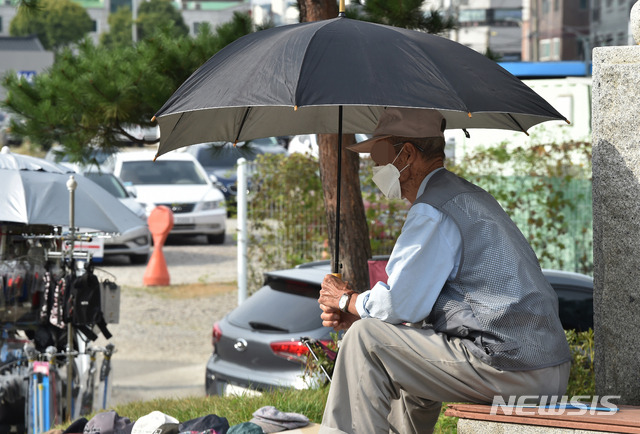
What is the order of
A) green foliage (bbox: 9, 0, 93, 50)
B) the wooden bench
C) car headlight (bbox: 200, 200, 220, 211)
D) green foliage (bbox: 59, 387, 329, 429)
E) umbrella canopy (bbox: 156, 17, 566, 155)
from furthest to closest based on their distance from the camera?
green foliage (bbox: 9, 0, 93, 50) → car headlight (bbox: 200, 200, 220, 211) → green foliage (bbox: 59, 387, 329, 429) → umbrella canopy (bbox: 156, 17, 566, 155) → the wooden bench

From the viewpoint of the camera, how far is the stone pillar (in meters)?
4.00

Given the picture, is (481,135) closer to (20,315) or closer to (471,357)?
(20,315)

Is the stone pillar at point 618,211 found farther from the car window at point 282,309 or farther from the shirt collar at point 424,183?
the car window at point 282,309

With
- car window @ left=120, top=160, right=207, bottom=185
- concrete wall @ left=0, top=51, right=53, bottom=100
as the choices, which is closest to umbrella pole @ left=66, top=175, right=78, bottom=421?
car window @ left=120, top=160, right=207, bottom=185

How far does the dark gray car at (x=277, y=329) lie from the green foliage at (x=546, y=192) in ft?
10.8

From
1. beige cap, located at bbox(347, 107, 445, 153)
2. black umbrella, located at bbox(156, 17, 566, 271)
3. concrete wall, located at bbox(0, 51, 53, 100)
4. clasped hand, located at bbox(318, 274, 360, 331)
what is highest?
concrete wall, located at bbox(0, 51, 53, 100)

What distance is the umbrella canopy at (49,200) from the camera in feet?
22.7

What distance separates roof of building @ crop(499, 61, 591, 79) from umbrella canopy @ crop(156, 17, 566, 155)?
594 inches

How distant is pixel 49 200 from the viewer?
23.5 ft

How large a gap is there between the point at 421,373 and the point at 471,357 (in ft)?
0.65

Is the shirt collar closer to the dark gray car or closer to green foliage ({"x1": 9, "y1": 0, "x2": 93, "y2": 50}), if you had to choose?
the dark gray car

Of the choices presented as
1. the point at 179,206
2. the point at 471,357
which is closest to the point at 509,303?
the point at 471,357

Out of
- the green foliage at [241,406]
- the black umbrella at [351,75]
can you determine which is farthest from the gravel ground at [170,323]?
the black umbrella at [351,75]

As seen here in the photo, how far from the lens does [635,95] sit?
3.99 metres
